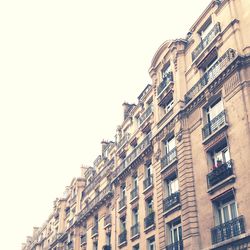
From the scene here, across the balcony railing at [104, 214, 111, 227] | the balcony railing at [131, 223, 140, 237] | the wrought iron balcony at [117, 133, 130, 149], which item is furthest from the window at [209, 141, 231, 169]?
the balcony railing at [104, 214, 111, 227]

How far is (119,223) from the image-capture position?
34031 mm

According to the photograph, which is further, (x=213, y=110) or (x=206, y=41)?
(x=206, y=41)

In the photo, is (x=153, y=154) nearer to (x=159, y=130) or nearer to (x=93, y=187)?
(x=159, y=130)

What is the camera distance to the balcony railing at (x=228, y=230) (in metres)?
19.6

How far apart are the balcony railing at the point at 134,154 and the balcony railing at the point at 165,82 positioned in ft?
11.2

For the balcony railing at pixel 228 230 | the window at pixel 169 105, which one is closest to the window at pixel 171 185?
the window at pixel 169 105

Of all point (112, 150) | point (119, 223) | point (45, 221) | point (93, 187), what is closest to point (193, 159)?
point (119, 223)

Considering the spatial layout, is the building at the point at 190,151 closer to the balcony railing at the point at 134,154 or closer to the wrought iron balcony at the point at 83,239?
the balcony railing at the point at 134,154

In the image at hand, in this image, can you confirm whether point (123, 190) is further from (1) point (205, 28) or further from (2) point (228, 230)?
(2) point (228, 230)

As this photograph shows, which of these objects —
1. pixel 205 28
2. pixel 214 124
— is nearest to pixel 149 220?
pixel 214 124

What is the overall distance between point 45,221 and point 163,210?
38380 mm

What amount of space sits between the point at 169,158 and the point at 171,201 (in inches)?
119

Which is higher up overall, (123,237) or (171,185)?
(171,185)

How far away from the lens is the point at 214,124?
2377 centimetres
